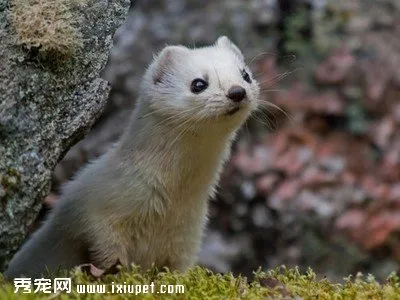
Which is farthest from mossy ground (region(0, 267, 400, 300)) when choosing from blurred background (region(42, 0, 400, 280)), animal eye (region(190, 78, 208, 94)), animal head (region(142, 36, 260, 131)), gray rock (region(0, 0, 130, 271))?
blurred background (region(42, 0, 400, 280))

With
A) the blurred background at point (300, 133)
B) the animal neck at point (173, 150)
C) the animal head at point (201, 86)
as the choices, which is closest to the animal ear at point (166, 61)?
the animal head at point (201, 86)

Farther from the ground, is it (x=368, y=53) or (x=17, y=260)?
(x=368, y=53)

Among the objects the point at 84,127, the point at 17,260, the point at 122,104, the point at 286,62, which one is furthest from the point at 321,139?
the point at 84,127

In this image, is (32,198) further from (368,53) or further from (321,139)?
(368,53)

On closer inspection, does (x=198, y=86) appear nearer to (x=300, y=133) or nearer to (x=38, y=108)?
(x=38, y=108)

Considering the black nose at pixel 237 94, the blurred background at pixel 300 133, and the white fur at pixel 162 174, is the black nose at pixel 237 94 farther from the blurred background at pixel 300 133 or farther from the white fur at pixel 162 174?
the blurred background at pixel 300 133

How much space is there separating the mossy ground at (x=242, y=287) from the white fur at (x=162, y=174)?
2.61 ft

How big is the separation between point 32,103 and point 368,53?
7138 millimetres

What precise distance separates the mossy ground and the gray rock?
1.48 feet

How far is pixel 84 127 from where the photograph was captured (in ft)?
15.3

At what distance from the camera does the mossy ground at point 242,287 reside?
3.99 m

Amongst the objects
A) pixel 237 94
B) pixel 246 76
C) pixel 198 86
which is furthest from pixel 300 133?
pixel 237 94

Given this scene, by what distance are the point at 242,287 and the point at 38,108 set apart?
137cm

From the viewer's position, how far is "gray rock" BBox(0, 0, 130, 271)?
4.32 meters
